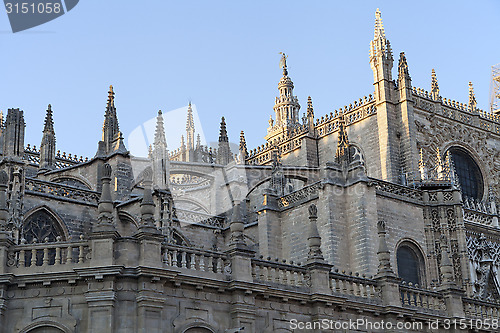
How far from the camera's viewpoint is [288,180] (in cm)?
4444

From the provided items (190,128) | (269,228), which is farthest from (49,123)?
(190,128)

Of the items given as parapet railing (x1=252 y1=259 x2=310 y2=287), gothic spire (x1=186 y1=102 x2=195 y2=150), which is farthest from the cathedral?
gothic spire (x1=186 y1=102 x2=195 y2=150)

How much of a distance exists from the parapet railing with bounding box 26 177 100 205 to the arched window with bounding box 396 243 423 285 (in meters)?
13.5

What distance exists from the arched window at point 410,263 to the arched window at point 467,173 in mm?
8439

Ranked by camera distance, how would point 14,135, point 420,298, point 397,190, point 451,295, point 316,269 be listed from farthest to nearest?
1. point 397,190
2. point 14,135
3. point 451,295
4. point 420,298
5. point 316,269

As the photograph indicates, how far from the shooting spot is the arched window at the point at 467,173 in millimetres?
42781

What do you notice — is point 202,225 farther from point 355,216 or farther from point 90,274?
point 90,274

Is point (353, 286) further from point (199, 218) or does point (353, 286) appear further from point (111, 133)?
point (111, 133)

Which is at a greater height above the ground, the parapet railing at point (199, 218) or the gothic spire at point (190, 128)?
the gothic spire at point (190, 128)

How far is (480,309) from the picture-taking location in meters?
27.6

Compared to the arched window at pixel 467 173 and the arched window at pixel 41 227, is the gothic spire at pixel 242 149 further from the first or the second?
the arched window at pixel 41 227

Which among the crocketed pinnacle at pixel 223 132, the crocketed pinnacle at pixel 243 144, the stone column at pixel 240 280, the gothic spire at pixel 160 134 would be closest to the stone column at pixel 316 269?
the stone column at pixel 240 280

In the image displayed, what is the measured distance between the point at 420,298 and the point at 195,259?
9.17 meters

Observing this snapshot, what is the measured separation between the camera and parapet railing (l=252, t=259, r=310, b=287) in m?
20.5
